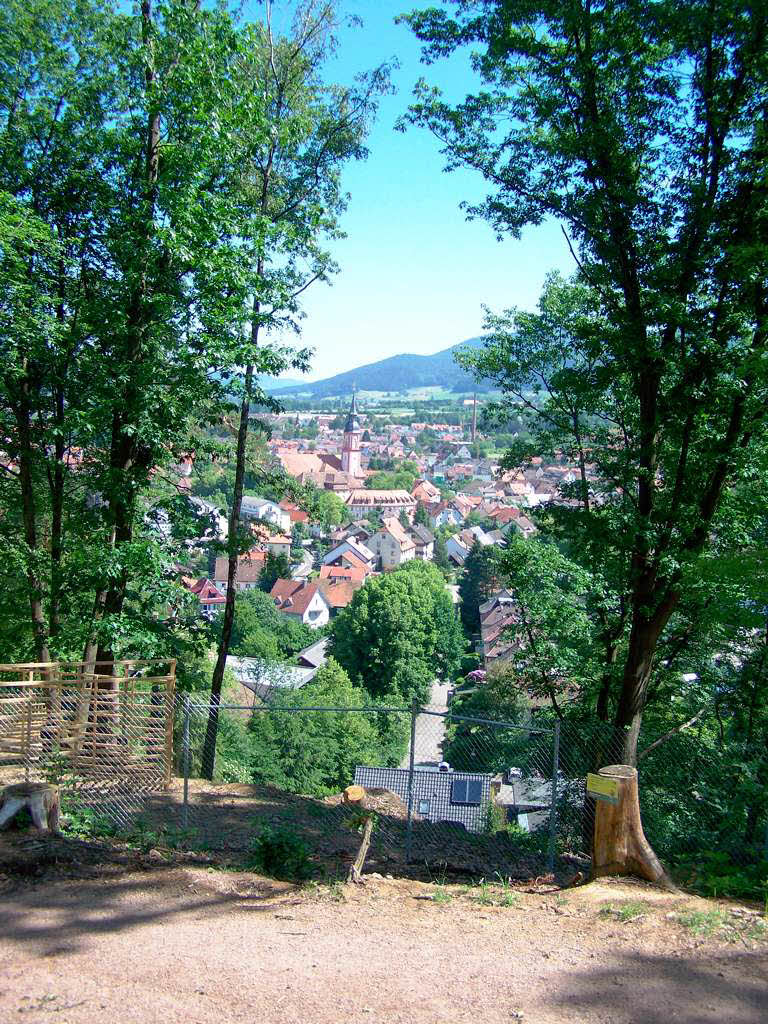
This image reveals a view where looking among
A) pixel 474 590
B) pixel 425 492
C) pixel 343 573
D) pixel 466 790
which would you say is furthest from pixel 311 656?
pixel 425 492

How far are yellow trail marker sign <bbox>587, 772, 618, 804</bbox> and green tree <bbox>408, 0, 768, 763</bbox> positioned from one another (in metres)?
1.92

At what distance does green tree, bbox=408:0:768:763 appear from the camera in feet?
26.7

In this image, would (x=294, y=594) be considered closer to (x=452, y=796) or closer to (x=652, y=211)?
(x=452, y=796)

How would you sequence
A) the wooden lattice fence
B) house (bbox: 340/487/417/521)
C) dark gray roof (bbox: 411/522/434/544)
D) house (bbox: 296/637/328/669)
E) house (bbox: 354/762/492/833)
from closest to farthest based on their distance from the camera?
the wooden lattice fence, house (bbox: 354/762/492/833), house (bbox: 296/637/328/669), dark gray roof (bbox: 411/522/434/544), house (bbox: 340/487/417/521)

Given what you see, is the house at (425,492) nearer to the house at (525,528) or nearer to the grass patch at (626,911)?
the house at (525,528)

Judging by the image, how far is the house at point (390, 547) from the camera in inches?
4112

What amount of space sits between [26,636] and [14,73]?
35.9 ft

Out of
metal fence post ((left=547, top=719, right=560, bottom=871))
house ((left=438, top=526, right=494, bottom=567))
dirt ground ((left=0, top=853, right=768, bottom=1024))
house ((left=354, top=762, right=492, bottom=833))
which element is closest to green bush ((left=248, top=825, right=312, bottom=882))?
dirt ground ((left=0, top=853, right=768, bottom=1024))

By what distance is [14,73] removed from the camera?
12.1 metres

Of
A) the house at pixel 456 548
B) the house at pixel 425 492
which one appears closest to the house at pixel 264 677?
the house at pixel 456 548

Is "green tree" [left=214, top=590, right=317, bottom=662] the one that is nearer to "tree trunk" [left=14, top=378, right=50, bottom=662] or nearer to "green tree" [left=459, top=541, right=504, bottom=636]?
"green tree" [left=459, top=541, right=504, bottom=636]

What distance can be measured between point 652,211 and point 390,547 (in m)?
96.5

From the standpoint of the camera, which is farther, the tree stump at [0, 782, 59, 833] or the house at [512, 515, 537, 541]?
the house at [512, 515, 537, 541]

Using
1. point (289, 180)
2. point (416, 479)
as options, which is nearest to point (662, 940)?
point (289, 180)
